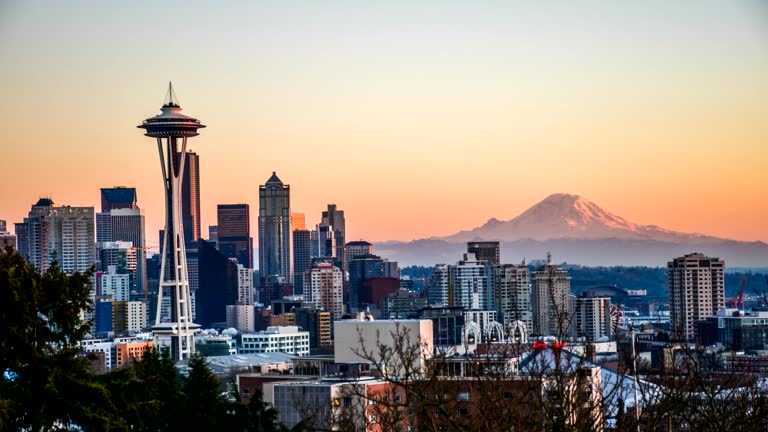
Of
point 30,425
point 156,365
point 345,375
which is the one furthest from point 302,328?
point 30,425

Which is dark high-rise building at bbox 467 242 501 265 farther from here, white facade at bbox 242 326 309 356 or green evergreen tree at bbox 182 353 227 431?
green evergreen tree at bbox 182 353 227 431

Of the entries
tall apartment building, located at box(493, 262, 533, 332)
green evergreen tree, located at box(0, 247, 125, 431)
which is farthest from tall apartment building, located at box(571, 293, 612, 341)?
green evergreen tree, located at box(0, 247, 125, 431)

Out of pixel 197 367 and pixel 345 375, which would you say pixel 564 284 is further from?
pixel 197 367

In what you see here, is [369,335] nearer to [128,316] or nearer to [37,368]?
[37,368]

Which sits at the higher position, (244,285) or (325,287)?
(244,285)

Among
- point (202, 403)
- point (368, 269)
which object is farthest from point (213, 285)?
point (202, 403)
